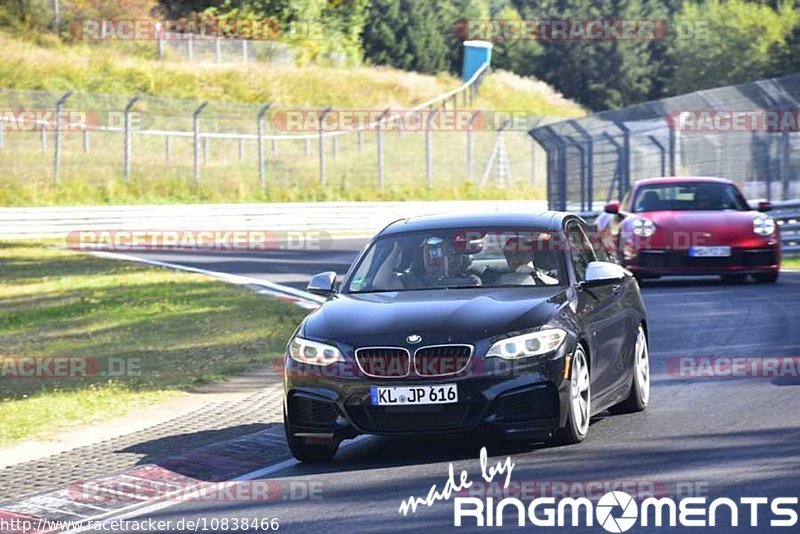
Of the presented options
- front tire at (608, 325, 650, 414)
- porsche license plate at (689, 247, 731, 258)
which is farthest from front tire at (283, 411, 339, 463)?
porsche license plate at (689, 247, 731, 258)

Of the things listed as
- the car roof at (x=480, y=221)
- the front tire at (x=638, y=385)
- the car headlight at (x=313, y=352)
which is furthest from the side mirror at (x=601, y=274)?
the car headlight at (x=313, y=352)

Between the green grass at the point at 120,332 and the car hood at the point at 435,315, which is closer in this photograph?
the car hood at the point at 435,315

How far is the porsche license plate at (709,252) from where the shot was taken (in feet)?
65.0

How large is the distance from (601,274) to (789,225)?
17851 mm

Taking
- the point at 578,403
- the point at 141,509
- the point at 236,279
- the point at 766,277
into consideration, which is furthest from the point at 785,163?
the point at 141,509

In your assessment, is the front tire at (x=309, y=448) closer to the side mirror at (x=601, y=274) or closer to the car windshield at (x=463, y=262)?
the car windshield at (x=463, y=262)

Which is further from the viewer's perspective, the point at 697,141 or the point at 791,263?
the point at 697,141

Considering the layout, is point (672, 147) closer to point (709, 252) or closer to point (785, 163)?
point (785, 163)

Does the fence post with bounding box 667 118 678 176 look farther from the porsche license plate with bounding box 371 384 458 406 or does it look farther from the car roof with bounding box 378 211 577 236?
the porsche license plate with bounding box 371 384 458 406

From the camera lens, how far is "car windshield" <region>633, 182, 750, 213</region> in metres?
20.9

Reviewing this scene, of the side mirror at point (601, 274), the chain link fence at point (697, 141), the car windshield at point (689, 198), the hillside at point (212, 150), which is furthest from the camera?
the hillside at point (212, 150)

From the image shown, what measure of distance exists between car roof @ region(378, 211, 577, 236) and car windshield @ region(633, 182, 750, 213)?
10.7 metres

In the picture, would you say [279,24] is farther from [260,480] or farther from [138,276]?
[260,480]

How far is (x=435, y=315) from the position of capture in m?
8.88
